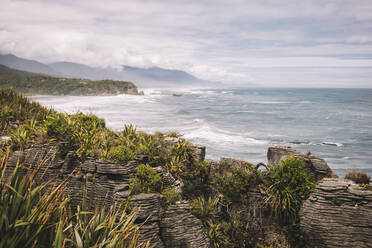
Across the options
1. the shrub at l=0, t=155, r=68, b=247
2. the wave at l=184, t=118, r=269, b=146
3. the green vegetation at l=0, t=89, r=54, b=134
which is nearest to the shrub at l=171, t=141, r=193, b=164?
the green vegetation at l=0, t=89, r=54, b=134

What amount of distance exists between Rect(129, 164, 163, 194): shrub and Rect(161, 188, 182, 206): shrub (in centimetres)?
31

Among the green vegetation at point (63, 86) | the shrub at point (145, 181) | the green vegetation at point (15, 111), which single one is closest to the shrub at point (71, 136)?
the green vegetation at point (15, 111)

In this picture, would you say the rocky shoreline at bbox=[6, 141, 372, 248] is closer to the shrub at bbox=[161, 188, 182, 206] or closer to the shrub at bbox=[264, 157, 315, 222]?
the shrub at bbox=[161, 188, 182, 206]

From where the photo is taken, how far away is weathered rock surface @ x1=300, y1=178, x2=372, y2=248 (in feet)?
24.9

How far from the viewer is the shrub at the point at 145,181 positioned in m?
7.96

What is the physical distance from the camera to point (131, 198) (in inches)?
293

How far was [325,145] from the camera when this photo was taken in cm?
Result: 2888

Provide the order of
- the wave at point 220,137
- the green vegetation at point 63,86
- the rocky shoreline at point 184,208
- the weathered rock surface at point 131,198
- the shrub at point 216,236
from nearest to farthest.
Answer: the weathered rock surface at point 131,198
the rocky shoreline at point 184,208
the shrub at point 216,236
the wave at point 220,137
the green vegetation at point 63,86

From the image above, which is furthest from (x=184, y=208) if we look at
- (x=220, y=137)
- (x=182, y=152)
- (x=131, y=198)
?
(x=220, y=137)

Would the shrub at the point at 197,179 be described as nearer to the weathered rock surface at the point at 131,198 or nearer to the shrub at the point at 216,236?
the shrub at the point at 216,236

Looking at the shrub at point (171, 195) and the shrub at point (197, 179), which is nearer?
the shrub at point (171, 195)

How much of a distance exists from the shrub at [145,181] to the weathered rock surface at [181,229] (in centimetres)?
Answer: 92

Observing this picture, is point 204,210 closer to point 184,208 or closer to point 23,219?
point 184,208

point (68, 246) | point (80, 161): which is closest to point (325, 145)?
point (80, 161)
